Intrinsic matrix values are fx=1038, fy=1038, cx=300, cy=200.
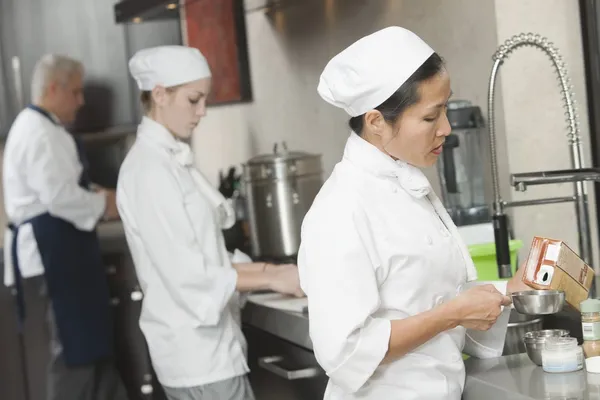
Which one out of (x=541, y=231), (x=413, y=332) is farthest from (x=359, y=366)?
(x=541, y=231)

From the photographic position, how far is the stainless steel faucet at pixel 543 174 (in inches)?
74.9

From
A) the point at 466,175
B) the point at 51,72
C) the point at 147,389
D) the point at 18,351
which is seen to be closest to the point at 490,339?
the point at 466,175

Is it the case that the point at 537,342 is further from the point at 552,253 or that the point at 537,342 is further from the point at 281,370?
the point at 281,370

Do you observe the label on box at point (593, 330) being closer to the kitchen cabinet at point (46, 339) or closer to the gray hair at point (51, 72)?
the kitchen cabinet at point (46, 339)

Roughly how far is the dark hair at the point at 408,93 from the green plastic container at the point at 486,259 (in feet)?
1.98

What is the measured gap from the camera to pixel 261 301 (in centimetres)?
261

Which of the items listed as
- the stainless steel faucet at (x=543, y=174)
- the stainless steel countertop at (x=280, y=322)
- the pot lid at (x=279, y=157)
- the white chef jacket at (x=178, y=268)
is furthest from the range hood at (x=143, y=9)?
the stainless steel faucet at (x=543, y=174)

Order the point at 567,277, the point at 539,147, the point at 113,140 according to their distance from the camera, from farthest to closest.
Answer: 1. the point at 113,140
2. the point at 539,147
3. the point at 567,277

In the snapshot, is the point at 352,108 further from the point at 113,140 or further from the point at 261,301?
the point at 113,140

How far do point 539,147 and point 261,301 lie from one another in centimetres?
78

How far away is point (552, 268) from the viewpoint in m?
1.64

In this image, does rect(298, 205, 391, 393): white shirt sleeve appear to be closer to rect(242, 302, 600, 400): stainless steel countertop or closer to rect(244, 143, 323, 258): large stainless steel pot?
rect(242, 302, 600, 400): stainless steel countertop

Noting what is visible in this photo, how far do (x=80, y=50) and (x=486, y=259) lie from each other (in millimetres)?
3264

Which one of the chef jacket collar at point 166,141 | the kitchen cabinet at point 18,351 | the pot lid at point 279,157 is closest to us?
the chef jacket collar at point 166,141
